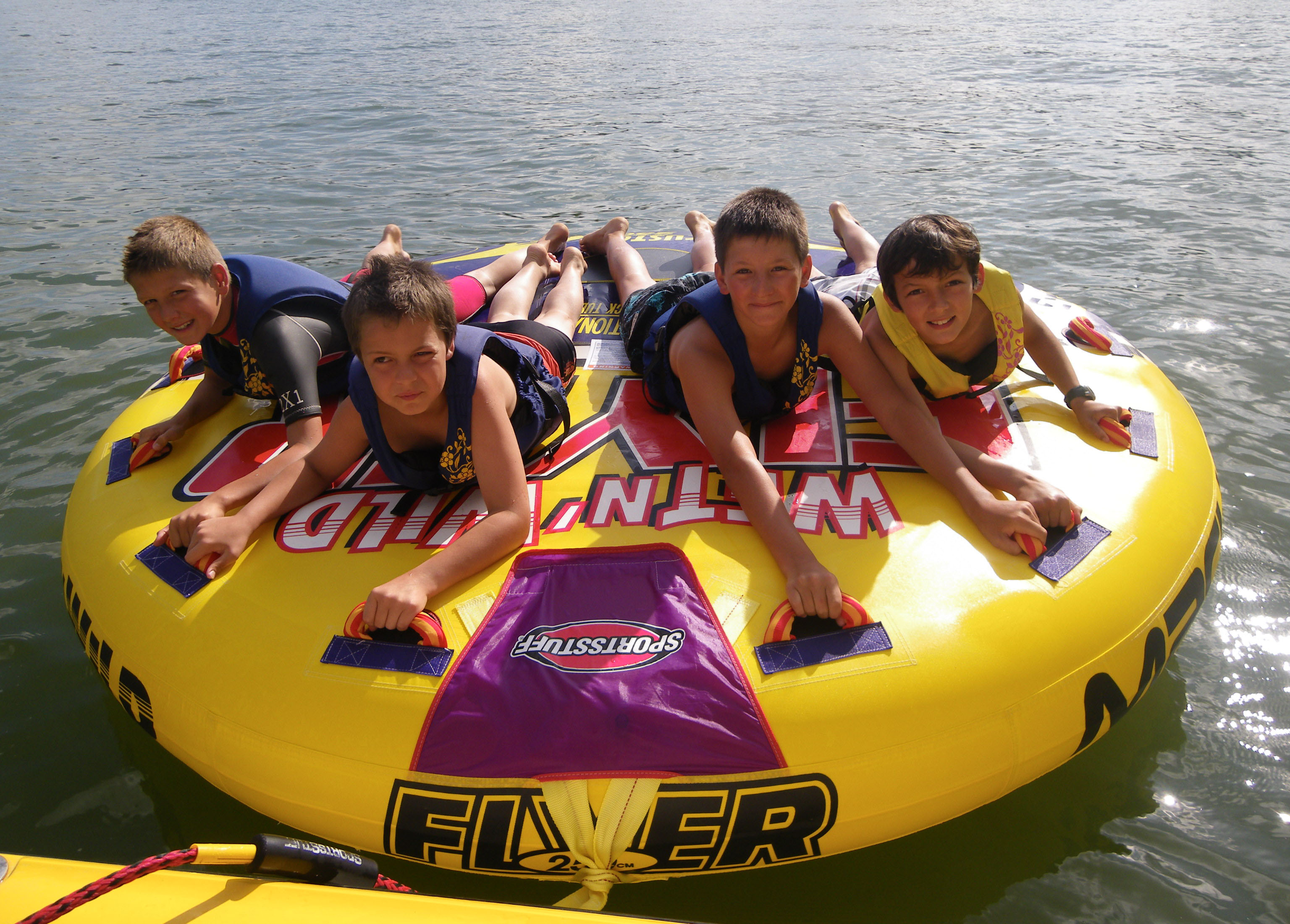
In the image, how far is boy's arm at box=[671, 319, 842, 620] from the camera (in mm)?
2115

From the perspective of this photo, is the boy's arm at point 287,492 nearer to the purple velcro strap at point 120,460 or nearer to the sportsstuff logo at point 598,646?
the purple velcro strap at point 120,460

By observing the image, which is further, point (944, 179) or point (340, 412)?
point (944, 179)

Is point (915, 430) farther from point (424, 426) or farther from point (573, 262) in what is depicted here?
point (573, 262)

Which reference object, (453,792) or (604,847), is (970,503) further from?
A: (453,792)

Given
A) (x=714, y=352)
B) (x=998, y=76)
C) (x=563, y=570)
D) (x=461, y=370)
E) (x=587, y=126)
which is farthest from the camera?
(x=998, y=76)

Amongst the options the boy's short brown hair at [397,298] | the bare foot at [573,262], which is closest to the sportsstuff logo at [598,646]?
the boy's short brown hair at [397,298]

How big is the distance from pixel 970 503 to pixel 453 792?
1555mm

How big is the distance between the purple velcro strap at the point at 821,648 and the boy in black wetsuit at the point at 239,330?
1.43 meters

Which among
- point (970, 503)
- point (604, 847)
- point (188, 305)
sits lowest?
point (604, 847)

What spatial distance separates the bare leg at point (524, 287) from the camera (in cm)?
379

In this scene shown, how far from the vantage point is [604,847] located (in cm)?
186

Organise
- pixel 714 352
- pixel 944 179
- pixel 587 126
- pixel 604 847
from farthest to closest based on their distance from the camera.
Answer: pixel 587 126 < pixel 944 179 < pixel 714 352 < pixel 604 847

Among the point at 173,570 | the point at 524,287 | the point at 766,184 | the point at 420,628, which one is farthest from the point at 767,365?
the point at 766,184

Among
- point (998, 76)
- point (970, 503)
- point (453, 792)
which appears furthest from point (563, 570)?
point (998, 76)
